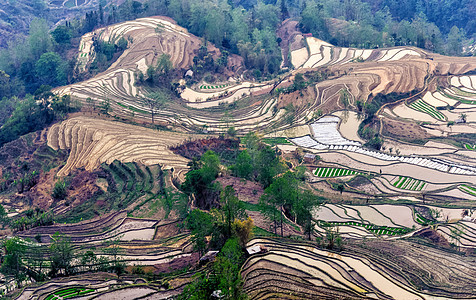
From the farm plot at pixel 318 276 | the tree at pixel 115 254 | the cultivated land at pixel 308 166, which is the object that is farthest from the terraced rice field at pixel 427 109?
the tree at pixel 115 254

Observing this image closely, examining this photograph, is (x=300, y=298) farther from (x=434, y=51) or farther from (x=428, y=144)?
(x=434, y=51)

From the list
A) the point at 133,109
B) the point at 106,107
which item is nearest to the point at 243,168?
the point at 106,107

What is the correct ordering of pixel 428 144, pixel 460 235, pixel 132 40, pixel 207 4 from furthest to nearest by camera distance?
pixel 207 4 < pixel 132 40 < pixel 428 144 < pixel 460 235

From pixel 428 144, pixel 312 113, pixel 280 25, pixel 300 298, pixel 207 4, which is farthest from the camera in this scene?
pixel 280 25

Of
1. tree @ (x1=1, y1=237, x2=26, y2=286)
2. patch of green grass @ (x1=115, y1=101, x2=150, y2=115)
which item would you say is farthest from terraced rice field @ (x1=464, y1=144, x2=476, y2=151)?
tree @ (x1=1, y1=237, x2=26, y2=286)

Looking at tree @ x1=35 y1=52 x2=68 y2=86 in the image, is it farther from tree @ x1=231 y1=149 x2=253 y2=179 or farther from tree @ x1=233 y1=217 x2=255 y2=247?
tree @ x1=233 y1=217 x2=255 y2=247

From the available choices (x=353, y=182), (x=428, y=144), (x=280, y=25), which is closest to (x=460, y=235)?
(x=353, y=182)
